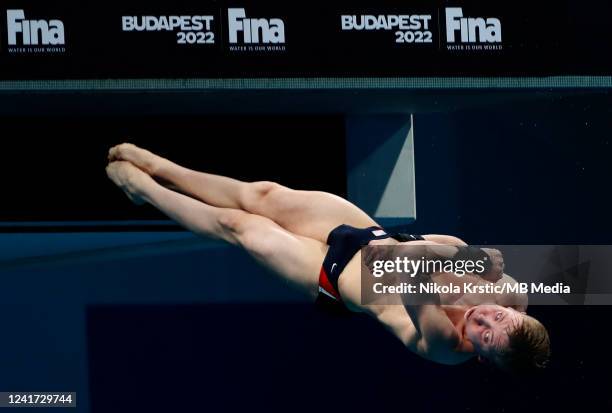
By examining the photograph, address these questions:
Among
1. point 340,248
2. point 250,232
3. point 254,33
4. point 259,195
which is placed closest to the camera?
point 340,248

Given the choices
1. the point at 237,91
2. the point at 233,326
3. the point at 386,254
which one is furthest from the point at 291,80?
the point at 233,326

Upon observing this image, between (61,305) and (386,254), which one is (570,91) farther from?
(61,305)

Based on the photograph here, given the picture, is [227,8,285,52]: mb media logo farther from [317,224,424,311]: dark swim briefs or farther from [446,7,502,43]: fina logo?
[317,224,424,311]: dark swim briefs

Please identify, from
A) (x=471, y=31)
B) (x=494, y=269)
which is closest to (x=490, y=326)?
(x=494, y=269)

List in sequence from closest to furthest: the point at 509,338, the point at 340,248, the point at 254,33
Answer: the point at 509,338 < the point at 340,248 < the point at 254,33

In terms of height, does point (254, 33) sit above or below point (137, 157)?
above

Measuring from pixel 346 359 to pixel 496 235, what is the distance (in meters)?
1.04

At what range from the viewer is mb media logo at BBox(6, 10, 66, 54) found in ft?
15.0

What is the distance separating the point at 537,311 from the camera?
5664mm

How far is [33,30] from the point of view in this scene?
4586 mm

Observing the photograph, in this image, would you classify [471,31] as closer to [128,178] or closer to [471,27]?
[471,27]

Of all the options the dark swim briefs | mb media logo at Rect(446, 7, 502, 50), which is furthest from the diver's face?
mb media logo at Rect(446, 7, 502, 50)

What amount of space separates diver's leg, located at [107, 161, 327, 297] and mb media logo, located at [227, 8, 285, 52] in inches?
28.4

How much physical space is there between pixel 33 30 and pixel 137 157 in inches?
27.9
